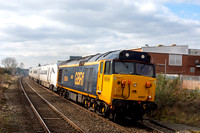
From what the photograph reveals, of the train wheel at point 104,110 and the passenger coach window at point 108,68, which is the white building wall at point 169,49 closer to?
the train wheel at point 104,110

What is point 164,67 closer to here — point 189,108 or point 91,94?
point 189,108

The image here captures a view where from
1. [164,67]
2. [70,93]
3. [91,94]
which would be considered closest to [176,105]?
[91,94]

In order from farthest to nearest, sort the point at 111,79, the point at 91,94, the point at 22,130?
the point at 91,94 < the point at 111,79 < the point at 22,130

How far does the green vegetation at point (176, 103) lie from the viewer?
12334 mm

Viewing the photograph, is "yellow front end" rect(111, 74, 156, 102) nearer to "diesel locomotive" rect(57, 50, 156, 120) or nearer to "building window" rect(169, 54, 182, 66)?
"diesel locomotive" rect(57, 50, 156, 120)

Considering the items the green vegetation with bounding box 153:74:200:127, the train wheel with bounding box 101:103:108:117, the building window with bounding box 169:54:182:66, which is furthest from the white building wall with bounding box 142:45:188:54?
the train wheel with bounding box 101:103:108:117

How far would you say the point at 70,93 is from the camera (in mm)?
17875

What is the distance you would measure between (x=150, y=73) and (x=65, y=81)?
34.1ft

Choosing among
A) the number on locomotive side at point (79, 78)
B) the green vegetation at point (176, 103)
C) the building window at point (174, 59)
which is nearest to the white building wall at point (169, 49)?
the building window at point (174, 59)

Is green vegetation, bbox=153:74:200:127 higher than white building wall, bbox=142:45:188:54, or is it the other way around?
white building wall, bbox=142:45:188:54

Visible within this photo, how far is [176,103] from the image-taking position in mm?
14852

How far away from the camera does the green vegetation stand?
12.3 m

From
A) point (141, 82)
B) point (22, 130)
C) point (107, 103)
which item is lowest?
point (22, 130)

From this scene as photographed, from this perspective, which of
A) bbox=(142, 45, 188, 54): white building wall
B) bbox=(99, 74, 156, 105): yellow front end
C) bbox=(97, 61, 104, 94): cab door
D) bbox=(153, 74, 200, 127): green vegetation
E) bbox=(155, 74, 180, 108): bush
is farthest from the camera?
bbox=(142, 45, 188, 54): white building wall
